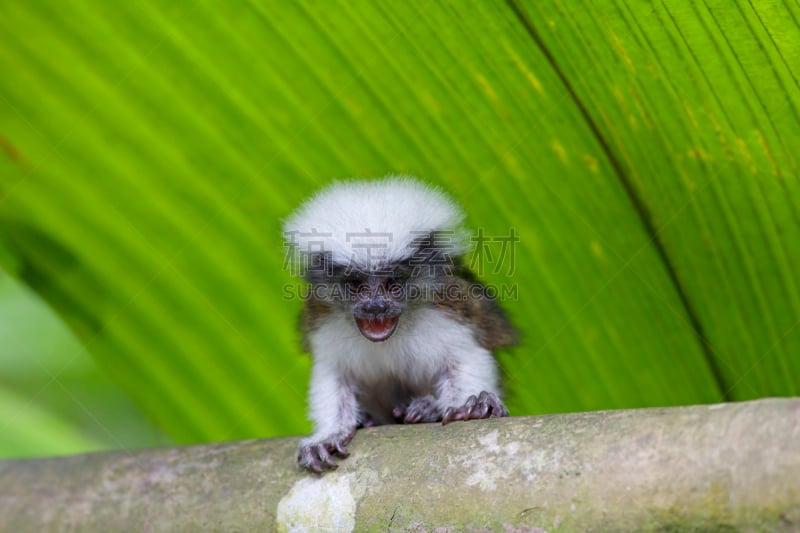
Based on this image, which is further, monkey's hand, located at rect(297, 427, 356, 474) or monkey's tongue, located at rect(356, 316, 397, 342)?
monkey's tongue, located at rect(356, 316, 397, 342)

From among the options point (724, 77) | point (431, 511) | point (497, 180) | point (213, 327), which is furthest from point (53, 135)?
point (724, 77)

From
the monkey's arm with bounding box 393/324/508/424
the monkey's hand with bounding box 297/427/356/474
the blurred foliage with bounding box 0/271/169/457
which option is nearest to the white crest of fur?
the monkey's arm with bounding box 393/324/508/424

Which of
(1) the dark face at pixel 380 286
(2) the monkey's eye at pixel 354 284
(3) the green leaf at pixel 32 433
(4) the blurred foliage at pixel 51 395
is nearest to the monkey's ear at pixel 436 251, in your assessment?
(1) the dark face at pixel 380 286

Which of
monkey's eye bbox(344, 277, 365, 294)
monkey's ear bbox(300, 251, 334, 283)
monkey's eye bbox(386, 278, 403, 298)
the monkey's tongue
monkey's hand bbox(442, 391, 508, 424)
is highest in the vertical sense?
monkey's ear bbox(300, 251, 334, 283)

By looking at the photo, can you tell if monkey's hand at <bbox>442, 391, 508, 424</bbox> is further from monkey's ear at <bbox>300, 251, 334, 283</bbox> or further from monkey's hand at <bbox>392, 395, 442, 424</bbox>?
monkey's ear at <bbox>300, 251, 334, 283</bbox>

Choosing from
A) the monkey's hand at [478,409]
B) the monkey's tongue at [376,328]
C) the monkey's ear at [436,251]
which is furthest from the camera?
the monkey's ear at [436,251]

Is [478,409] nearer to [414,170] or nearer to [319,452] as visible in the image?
[319,452]

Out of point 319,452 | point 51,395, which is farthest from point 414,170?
point 51,395

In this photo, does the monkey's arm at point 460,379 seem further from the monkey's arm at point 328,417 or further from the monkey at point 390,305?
the monkey's arm at point 328,417
